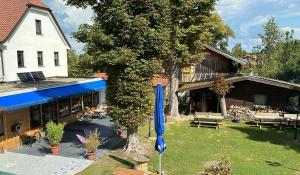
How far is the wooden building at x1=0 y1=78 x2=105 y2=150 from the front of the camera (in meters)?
17.5

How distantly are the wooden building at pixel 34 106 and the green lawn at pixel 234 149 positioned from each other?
8073 mm

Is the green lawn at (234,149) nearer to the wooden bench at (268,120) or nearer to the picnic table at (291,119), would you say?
the wooden bench at (268,120)

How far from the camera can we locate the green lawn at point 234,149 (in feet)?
48.8

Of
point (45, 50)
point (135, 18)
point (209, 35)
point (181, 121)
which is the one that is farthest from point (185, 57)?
point (45, 50)

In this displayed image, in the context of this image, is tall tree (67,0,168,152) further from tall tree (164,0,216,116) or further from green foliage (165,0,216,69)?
green foliage (165,0,216,69)

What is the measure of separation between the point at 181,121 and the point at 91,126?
7.99m

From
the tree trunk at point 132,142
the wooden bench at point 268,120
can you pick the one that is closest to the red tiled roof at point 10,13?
the tree trunk at point 132,142

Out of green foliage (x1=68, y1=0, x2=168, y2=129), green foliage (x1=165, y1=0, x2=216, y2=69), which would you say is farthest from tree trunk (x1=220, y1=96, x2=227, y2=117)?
green foliage (x1=68, y1=0, x2=168, y2=129)

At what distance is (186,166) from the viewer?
49.3ft

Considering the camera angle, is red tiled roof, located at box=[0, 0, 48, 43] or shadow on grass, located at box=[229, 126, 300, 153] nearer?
shadow on grass, located at box=[229, 126, 300, 153]

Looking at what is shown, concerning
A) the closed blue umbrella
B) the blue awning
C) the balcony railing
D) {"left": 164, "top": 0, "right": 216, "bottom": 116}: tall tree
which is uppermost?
{"left": 164, "top": 0, "right": 216, "bottom": 116}: tall tree

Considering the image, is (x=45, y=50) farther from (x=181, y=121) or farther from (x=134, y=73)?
(x=134, y=73)

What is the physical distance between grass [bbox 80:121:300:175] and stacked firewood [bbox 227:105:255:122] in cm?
237

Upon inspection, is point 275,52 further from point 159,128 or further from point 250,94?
point 159,128
